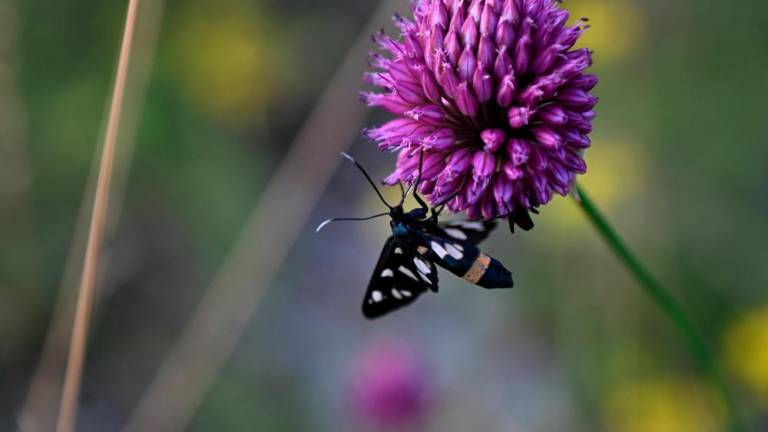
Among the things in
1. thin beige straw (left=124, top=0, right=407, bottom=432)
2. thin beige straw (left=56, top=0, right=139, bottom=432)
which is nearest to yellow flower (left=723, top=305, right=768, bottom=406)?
thin beige straw (left=124, top=0, right=407, bottom=432)

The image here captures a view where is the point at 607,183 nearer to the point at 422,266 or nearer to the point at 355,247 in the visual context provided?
the point at 422,266

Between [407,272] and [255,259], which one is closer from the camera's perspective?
[407,272]

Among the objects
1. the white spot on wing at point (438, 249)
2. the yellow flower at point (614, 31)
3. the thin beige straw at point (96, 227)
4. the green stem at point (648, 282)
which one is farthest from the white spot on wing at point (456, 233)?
the yellow flower at point (614, 31)

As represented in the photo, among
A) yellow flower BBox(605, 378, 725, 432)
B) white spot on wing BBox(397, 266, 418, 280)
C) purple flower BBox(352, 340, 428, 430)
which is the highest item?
white spot on wing BBox(397, 266, 418, 280)

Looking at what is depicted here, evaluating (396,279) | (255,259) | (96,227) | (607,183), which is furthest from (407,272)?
(607,183)

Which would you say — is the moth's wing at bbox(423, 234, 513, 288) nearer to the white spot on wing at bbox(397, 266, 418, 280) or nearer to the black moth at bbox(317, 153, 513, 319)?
the black moth at bbox(317, 153, 513, 319)

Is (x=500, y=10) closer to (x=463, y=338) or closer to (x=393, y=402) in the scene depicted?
(x=393, y=402)
